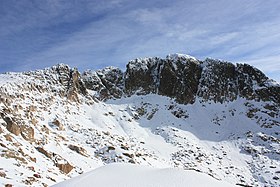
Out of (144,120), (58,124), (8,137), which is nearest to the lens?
(8,137)

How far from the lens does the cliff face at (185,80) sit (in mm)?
78562

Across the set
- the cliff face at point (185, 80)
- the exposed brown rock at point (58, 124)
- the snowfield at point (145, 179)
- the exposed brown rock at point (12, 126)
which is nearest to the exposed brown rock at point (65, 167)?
the exposed brown rock at point (12, 126)

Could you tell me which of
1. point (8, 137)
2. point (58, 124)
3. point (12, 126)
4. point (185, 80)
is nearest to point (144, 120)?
point (185, 80)

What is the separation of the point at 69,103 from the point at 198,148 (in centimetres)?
3158

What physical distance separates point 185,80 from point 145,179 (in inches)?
2779

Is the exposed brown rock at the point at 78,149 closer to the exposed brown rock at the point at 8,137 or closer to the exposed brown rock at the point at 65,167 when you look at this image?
the exposed brown rock at the point at 65,167

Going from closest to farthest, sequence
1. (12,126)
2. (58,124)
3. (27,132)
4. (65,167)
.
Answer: (65,167) → (12,126) → (27,132) → (58,124)

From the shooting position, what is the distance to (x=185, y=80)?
276ft

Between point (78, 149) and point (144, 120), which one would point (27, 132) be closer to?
point (78, 149)

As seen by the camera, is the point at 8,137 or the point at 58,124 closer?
the point at 8,137

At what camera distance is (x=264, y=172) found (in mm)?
54000

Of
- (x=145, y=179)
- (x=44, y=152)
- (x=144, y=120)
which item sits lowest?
(x=145, y=179)

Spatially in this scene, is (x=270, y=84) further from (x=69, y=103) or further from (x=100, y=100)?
(x=69, y=103)

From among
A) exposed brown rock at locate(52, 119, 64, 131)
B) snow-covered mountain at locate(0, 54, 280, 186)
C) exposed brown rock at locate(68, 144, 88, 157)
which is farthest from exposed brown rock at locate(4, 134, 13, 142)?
exposed brown rock at locate(52, 119, 64, 131)
